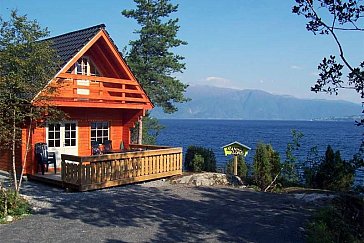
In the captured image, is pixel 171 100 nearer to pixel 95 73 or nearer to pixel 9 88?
pixel 95 73

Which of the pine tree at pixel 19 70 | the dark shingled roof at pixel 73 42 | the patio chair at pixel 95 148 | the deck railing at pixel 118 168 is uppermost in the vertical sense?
the dark shingled roof at pixel 73 42

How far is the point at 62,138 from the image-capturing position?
14.9 m

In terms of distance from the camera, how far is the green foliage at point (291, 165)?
1535 cm

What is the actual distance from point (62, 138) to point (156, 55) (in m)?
13.6

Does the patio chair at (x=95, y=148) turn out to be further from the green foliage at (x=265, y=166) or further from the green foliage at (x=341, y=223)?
the green foliage at (x=341, y=223)

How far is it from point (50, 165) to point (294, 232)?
1008 cm

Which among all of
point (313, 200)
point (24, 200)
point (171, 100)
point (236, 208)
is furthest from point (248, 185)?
point (171, 100)

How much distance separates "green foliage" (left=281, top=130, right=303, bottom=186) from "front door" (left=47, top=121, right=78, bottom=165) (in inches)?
329

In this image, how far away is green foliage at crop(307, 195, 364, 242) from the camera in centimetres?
693

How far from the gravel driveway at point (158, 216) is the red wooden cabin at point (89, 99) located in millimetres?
2718

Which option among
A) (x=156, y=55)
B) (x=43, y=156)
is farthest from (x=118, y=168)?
(x=156, y=55)

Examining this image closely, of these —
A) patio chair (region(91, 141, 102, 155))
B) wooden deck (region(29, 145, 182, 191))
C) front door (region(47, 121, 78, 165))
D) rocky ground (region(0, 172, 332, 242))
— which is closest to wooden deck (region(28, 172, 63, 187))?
wooden deck (region(29, 145, 182, 191))

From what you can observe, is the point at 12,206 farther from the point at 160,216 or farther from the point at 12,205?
the point at 160,216

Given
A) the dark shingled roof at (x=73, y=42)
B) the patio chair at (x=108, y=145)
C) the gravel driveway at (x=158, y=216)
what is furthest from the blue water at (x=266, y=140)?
the dark shingled roof at (x=73, y=42)
